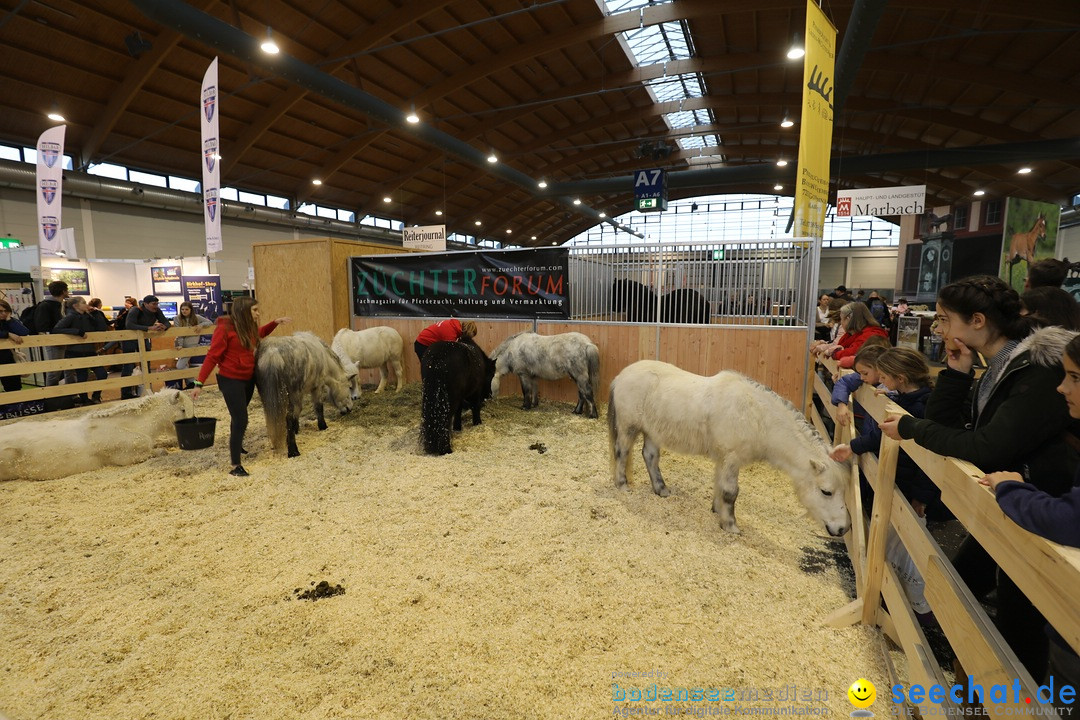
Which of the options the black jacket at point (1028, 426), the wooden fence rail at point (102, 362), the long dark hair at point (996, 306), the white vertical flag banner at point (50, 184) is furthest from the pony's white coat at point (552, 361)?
the white vertical flag banner at point (50, 184)

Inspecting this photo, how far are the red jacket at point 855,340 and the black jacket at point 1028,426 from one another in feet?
8.44

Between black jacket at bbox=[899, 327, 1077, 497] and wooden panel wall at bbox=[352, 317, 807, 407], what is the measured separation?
172 inches

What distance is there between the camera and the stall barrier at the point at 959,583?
953 millimetres

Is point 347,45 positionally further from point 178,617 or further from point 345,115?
point 178,617

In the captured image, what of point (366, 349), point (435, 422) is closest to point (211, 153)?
point (366, 349)

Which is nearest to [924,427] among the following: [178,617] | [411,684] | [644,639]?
[644,639]

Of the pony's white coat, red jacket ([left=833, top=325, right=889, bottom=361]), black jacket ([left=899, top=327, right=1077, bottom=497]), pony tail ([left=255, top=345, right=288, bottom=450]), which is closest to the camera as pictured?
black jacket ([left=899, top=327, right=1077, bottom=497])

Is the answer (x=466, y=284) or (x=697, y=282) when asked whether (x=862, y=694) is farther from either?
(x=466, y=284)

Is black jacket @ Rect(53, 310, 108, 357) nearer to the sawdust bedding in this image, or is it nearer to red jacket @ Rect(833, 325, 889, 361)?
the sawdust bedding

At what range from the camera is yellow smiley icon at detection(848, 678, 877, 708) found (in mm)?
1792

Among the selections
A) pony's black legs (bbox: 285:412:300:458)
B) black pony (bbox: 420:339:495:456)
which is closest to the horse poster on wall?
black pony (bbox: 420:339:495:456)

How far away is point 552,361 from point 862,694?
4.64m

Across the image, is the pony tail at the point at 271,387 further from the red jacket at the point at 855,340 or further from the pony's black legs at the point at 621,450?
the red jacket at the point at 855,340

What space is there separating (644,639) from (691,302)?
478 centimetres
